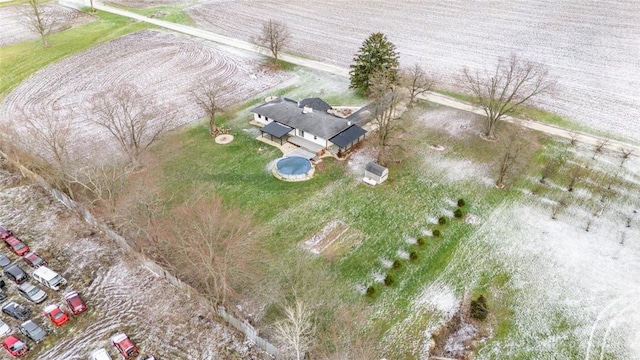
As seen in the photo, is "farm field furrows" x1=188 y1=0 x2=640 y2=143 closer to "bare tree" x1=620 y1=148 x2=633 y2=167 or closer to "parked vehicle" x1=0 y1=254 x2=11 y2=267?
"bare tree" x1=620 y1=148 x2=633 y2=167

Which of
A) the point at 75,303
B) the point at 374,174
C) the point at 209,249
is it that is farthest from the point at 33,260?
the point at 374,174

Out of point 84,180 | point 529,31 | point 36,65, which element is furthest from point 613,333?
point 36,65

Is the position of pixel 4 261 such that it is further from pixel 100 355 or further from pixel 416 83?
pixel 416 83

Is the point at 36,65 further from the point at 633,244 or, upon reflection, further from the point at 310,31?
the point at 633,244

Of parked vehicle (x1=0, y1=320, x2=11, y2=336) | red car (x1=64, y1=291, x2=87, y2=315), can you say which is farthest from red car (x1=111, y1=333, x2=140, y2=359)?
parked vehicle (x1=0, y1=320, x2=11, y2=336)

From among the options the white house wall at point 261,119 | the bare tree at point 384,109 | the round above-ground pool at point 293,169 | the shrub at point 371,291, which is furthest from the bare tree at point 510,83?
the shrub at point 371,291

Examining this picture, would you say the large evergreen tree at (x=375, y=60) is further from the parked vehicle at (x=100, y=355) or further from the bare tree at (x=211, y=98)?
the parked vehicle at (x=100, y=355)
